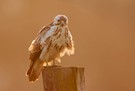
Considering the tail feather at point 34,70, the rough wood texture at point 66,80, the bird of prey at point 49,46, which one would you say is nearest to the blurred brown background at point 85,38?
the bird of prey at point 49,46

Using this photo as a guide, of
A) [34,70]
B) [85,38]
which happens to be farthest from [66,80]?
[85,38]

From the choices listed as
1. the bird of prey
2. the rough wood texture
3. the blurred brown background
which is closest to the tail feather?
the bird of prey

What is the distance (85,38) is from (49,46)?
2863mm

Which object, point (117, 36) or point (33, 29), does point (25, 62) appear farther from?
point (117, 36)

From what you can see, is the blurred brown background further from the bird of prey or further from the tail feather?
the tail feather

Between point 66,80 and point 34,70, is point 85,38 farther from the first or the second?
point 66,80

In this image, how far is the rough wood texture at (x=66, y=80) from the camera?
2.22 meters

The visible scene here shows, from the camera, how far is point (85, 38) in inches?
228

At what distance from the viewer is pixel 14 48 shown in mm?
5613

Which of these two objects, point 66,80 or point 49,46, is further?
point 49,46

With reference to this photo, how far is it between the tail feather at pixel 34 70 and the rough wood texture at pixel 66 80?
0.57 m

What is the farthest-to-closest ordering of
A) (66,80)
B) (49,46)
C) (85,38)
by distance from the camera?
(85,38) → (49,46) → (66,80)

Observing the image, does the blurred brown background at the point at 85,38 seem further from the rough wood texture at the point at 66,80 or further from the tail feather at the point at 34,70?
the rough wood texture at the point at 66,80

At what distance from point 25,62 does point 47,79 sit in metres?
3.35
